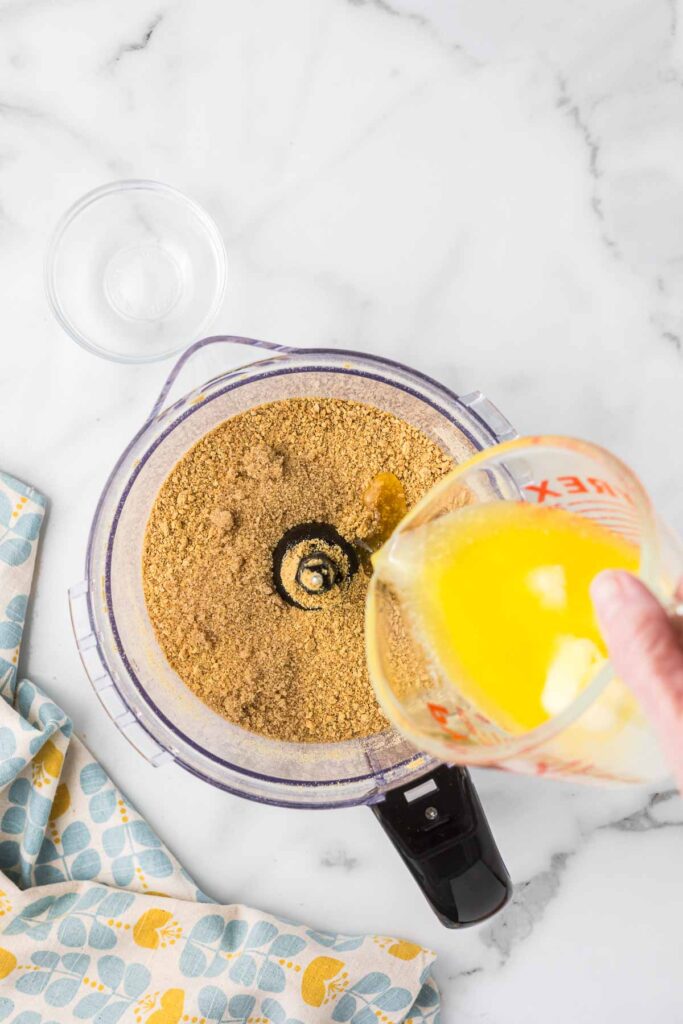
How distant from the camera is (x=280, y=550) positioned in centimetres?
85

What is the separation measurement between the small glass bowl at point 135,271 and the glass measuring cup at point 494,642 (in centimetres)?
38

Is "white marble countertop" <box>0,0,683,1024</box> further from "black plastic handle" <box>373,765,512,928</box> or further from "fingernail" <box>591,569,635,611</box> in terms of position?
"fingernail" <box>591,569,635,611</box>

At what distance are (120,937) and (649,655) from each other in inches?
27.0

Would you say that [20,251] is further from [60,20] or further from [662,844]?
[662,844]

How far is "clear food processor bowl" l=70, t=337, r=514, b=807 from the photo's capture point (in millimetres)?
846

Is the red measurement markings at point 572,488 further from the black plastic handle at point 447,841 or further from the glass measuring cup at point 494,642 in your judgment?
the black plastic handle at point 447,841

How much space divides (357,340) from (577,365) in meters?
0.22

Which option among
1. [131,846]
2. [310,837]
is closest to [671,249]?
[310,837]

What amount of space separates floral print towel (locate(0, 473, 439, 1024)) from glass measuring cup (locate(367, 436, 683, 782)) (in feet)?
1.38

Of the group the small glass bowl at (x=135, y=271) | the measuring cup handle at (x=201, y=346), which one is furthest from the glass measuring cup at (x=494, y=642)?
the small glass bowl at (x=135, y=271)

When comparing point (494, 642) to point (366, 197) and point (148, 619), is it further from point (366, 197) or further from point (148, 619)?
point (366, 197)

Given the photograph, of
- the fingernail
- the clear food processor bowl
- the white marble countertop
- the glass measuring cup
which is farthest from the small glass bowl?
the fingernail

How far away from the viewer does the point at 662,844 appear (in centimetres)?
99

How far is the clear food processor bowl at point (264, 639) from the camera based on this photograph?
33.3 inches
